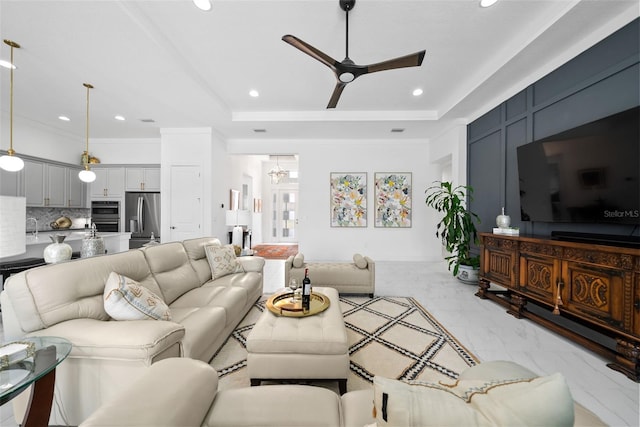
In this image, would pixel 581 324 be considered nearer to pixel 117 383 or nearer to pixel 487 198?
pixel 487 198

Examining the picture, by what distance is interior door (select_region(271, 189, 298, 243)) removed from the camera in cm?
932

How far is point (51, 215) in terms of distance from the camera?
5027 mm

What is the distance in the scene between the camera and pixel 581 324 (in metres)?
2.35

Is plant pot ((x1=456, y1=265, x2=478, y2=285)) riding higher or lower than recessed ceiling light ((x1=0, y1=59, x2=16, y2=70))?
lower

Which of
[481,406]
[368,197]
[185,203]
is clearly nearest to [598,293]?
[481,406]

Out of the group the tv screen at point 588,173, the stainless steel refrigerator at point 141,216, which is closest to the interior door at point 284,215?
the stainless steel refrigerator at point 141,216

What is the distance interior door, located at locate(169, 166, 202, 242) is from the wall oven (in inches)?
56.9

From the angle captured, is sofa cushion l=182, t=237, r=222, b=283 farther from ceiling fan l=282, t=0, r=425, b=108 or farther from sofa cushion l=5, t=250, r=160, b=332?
ceiling fan l=282, t=0, r=425, b=108

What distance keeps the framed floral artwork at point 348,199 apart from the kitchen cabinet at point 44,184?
575 cm

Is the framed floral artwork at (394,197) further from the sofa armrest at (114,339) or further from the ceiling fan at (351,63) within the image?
the sofa armrest at (114,339)

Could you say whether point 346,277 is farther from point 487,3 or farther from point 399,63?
point 487,3

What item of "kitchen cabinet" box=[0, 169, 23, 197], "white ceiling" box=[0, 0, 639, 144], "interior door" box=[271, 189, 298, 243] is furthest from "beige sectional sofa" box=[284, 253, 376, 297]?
"interior door" box=[271, 189, 298, 243]

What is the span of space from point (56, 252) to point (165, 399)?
1.92m

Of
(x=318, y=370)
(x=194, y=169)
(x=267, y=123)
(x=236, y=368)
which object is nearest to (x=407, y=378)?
(x=318, y=370)
